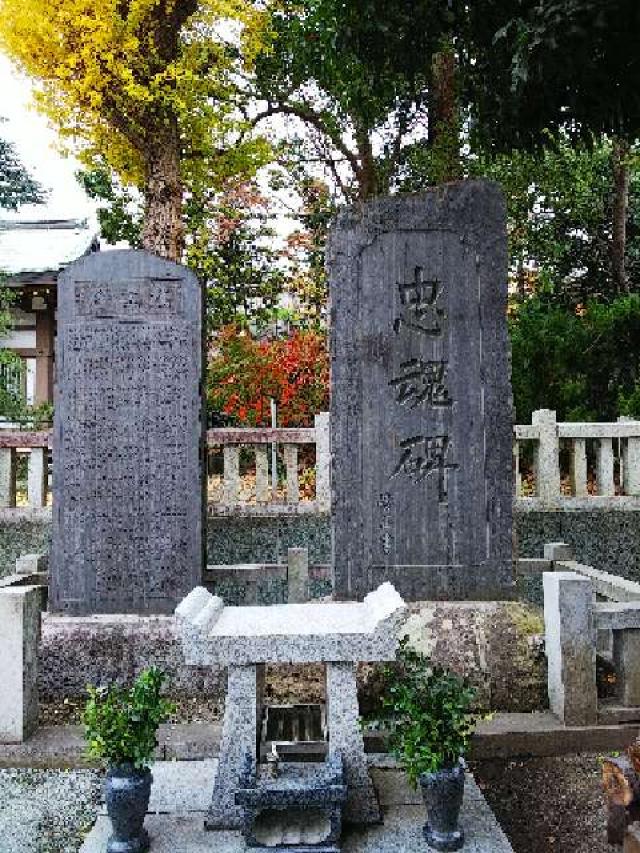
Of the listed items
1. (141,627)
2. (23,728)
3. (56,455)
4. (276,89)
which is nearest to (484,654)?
(141,627)

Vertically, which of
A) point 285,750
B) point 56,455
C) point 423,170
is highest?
point 423,170

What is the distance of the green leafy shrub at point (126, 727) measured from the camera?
9.32 ft

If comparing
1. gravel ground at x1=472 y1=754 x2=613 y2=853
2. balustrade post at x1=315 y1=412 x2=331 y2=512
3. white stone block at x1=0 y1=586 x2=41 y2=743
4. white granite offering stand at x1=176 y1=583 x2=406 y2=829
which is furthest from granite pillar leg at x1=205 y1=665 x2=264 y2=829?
balustrade post at x1=315 y1=412 x2=331 y2=512

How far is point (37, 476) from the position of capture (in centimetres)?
775

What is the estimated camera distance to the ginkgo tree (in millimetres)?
10266

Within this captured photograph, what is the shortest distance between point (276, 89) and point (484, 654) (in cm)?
1140

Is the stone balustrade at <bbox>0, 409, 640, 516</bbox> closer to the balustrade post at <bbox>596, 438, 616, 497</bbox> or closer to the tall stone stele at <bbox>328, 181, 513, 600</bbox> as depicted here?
the balustrade post at <bbox>596, 438, 616, 497</bbox>

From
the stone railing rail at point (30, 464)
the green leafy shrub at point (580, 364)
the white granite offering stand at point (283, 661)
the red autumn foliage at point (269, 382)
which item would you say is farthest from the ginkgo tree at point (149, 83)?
the white granite offering stand at point (283, 661)

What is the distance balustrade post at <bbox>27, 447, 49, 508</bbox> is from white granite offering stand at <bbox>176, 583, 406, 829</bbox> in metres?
5.06

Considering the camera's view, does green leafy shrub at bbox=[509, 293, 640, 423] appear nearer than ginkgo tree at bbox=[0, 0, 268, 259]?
Yes

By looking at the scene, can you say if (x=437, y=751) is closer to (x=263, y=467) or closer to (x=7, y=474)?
(x=263, y=467)

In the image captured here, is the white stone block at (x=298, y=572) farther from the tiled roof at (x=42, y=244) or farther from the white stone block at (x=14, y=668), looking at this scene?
the tiled roof at (x=42, y=244)

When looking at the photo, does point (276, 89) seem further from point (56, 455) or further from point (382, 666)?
point (382, 666)

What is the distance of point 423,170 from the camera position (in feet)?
42.8
